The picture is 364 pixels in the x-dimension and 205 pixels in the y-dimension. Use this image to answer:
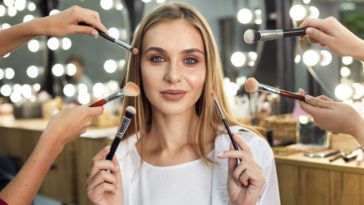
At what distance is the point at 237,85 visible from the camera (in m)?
1.81

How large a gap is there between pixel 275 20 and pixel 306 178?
74cm

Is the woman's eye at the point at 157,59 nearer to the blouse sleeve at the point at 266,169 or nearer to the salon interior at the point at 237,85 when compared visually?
the blouse sleeve at the point at 266,169

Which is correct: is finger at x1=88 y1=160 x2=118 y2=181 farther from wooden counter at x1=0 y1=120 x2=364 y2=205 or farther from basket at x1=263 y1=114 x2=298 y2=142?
basket at x1=263 y1=114 x2=298 y2=142

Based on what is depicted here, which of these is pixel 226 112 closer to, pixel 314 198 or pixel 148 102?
pixel 148 102

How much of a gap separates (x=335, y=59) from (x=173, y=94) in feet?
2.38

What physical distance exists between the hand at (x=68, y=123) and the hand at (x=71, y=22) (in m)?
0.15

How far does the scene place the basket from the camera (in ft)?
4.63

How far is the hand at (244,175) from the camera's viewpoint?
33.2 inches

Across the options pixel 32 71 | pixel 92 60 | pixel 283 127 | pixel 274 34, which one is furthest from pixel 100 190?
pixel 32 71

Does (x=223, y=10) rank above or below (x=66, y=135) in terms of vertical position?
above

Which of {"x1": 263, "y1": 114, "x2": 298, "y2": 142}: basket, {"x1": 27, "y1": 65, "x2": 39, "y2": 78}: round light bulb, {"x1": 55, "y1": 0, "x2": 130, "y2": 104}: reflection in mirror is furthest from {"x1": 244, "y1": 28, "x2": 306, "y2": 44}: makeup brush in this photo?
{"x1": 27, "y1": 65, "x2": 39, "y2": 78}: round light bulb

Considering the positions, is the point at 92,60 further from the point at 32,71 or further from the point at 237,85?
the point at 237,85

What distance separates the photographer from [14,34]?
97cm

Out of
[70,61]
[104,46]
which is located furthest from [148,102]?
[70,61]
